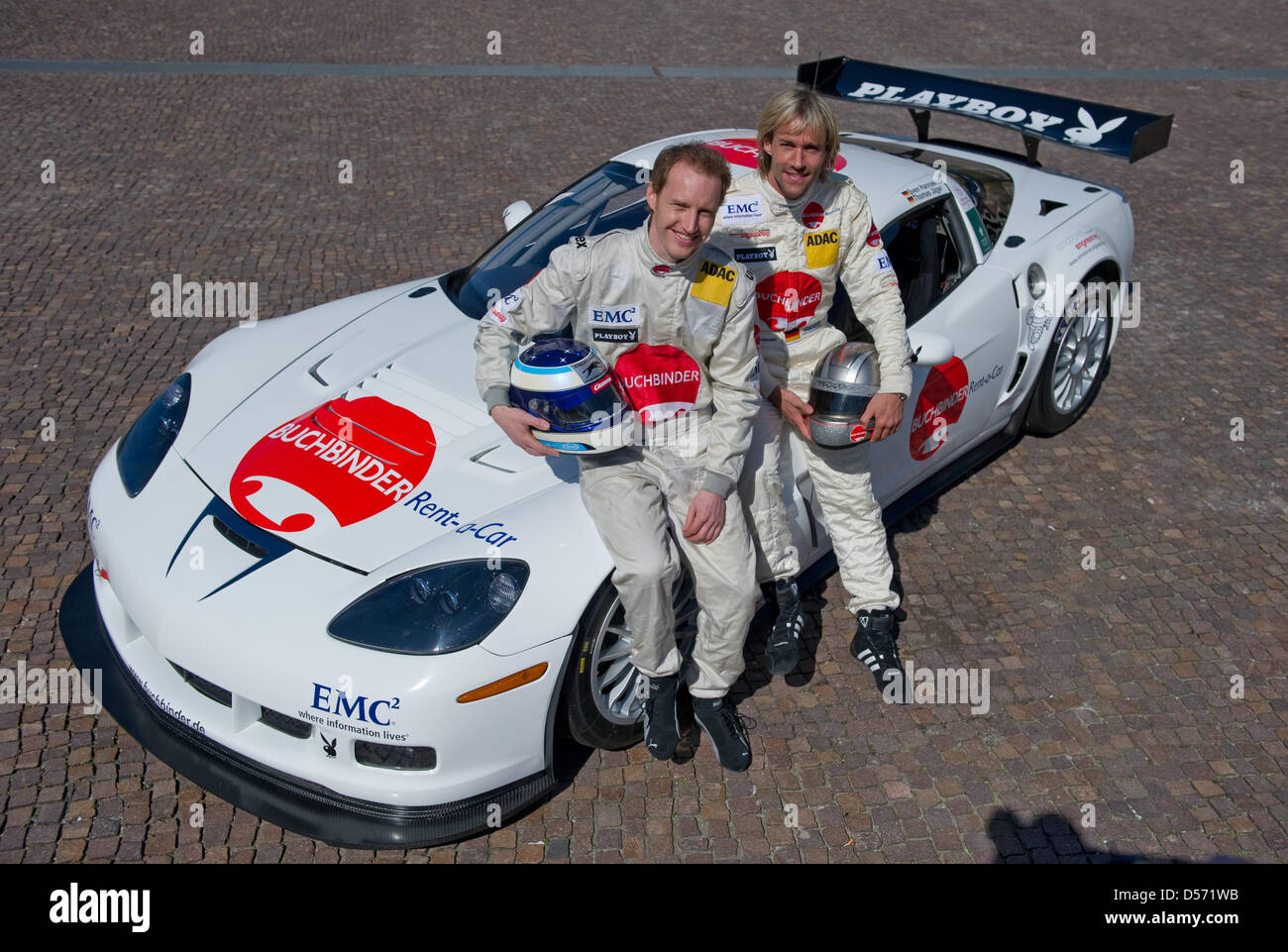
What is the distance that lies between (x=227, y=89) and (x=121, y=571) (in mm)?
8977

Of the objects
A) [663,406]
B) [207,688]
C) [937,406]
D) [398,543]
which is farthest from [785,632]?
[207,688]

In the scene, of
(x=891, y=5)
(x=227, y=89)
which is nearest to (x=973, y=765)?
(x=227, y=89)

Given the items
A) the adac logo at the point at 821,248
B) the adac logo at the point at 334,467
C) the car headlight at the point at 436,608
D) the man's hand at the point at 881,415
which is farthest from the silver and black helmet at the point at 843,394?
the adac logo at the point at 334,467

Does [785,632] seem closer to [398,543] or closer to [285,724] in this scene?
[398,543]

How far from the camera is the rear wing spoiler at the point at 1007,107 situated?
5164 millimetres

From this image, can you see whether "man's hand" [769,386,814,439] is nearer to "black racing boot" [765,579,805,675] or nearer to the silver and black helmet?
the silver and black helmet

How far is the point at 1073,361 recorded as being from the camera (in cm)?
543

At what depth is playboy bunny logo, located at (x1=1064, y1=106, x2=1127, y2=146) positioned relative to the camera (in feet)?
17.0

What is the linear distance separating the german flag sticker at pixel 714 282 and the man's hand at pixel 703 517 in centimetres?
58

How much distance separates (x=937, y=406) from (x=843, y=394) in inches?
38.4

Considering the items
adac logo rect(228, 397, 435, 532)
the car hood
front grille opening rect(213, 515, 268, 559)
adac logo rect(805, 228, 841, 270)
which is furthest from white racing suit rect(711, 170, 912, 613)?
front grille opening rect(213, 515, 268, 559)

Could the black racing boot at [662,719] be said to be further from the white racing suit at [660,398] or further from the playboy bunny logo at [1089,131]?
the playboy bunny logo at [1089,131]

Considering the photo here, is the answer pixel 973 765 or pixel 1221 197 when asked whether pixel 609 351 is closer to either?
pixel 973 765
